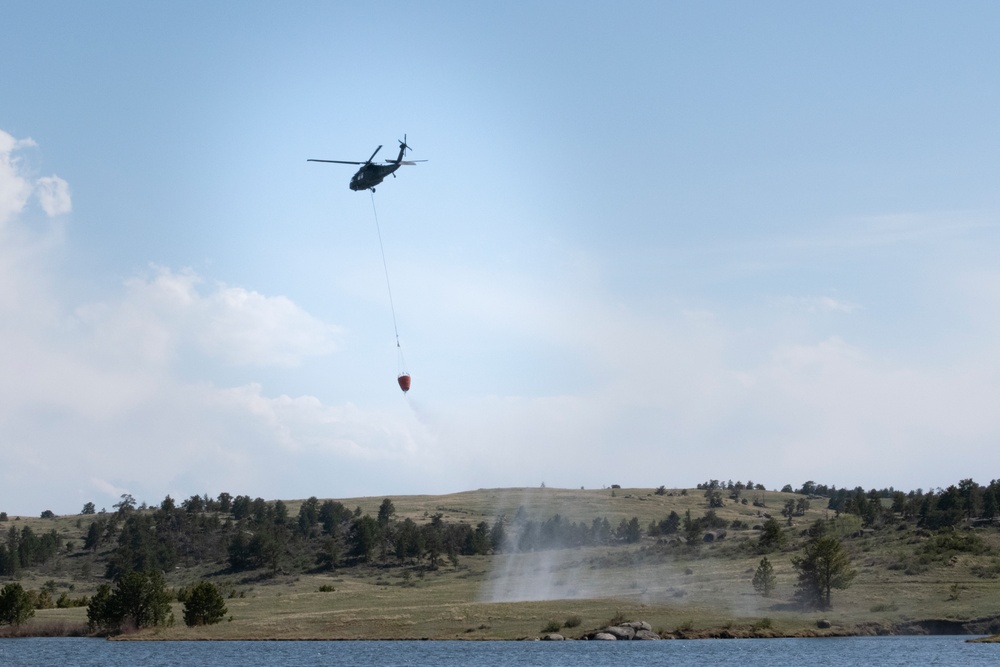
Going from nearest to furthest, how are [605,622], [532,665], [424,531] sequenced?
[532,665]
[605,622]
[424,531]

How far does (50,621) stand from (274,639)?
25.4 m

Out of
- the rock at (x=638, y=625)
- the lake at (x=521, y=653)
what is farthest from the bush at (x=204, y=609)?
the rock at (x=638, y=625)

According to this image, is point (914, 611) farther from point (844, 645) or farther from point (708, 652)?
point (708, 652)

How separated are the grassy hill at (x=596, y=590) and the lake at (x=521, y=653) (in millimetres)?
3074

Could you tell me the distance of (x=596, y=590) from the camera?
407ft

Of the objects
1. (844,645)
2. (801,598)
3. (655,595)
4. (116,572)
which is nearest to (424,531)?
(116,572)

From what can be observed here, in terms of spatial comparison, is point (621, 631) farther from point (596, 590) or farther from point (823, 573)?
point (596, 590)

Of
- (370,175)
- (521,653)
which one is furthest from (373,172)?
(521,653)

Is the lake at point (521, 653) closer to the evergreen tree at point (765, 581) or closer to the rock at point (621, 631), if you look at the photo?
the rock at point (621, 631)

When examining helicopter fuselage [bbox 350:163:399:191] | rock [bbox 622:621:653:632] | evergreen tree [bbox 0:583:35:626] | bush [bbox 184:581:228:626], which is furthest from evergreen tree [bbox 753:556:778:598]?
evergreen tree [bbox 0:583:35:626]

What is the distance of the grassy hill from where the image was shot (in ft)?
322

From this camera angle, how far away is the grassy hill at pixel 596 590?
9819 centimetres

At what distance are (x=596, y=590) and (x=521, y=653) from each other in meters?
41.2

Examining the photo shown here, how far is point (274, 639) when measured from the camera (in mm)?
99438
